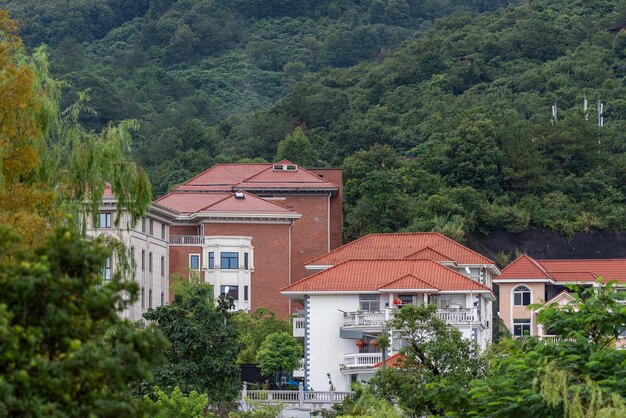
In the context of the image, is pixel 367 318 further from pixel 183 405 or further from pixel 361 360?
pixel 183 405

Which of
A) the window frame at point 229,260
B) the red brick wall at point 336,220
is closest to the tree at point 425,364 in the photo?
the window frame at point 229,260

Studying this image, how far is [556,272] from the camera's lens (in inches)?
3755

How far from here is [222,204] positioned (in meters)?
99.4

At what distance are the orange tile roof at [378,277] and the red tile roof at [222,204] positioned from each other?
20.4 metres

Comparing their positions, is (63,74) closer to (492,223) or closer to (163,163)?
(163,163)

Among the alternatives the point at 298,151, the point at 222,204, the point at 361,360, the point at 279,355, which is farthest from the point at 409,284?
the point at 298,151

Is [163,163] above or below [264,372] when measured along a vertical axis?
above

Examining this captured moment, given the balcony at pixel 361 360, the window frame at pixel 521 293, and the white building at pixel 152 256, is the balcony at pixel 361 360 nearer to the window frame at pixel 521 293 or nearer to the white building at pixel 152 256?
the white building at pixel 152 256

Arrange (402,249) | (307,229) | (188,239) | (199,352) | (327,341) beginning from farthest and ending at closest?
(307,229) → (188,239) → (402,249) → (327,341) → (199,352)

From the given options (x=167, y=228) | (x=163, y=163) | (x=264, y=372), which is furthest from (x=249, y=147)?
(x=264, y=372)

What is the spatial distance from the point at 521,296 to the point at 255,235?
15.4 meters

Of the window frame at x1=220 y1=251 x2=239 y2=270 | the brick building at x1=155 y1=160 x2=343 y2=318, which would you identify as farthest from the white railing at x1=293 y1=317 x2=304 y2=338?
the window frame at x1=220 y1=251 x2=239 y2=270

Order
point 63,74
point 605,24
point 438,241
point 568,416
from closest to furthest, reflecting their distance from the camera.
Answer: point 568,416 → point 438,241 → point 605,24 → point 63,74

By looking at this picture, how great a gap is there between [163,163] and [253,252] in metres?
47.9
